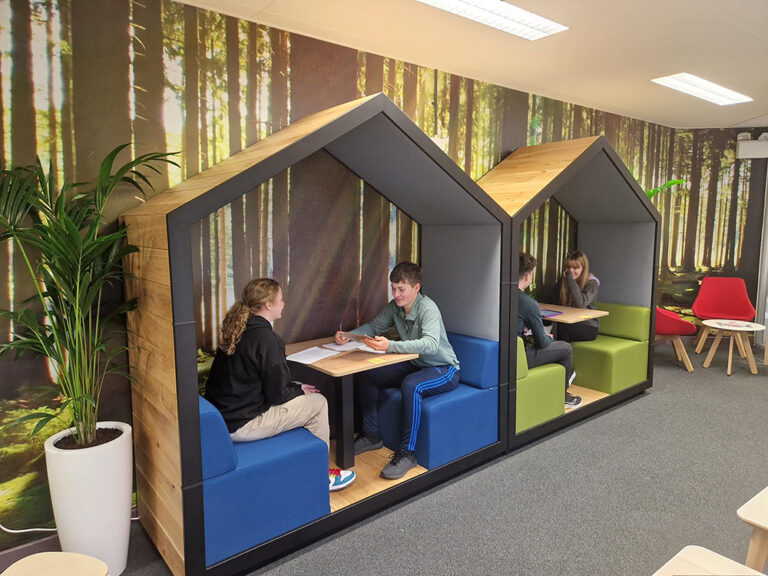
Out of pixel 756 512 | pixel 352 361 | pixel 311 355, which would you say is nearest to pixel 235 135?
pixel 311 355

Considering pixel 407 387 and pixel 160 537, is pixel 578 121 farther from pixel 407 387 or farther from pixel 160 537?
pixel 160 537

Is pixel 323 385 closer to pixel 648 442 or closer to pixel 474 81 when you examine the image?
pixel 648 442

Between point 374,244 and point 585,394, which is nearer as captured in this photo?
point 374,244

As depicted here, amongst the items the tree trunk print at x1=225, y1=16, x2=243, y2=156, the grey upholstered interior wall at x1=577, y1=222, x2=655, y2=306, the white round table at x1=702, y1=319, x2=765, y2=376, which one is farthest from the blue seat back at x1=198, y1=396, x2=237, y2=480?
the white round table at x1=702, y1=319, x2=765, y2=376

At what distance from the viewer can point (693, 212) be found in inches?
261

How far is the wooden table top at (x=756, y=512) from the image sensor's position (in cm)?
181

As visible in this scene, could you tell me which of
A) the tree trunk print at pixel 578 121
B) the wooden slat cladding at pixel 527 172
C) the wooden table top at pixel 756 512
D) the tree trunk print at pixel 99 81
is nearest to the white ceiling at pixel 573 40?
the tree trunk print at pixel 578 121

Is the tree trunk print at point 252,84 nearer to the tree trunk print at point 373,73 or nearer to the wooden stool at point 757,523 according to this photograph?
the tree trunk print at point 373,73

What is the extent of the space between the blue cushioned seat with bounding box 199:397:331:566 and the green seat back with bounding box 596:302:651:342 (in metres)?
3.29

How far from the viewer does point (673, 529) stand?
8.69 feet

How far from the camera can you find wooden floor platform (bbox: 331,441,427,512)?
2.78 meters

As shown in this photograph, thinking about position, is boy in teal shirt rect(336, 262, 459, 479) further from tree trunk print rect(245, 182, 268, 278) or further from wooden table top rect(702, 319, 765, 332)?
wooden table top rect(702, 319, 765, 332)

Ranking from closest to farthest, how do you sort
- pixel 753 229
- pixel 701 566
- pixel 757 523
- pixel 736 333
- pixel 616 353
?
pixel 701 566 < pixel 757 523 < pixel 616 353 < pixel 736 333 < pixel 753 229

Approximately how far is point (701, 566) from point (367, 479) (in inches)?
69.6
